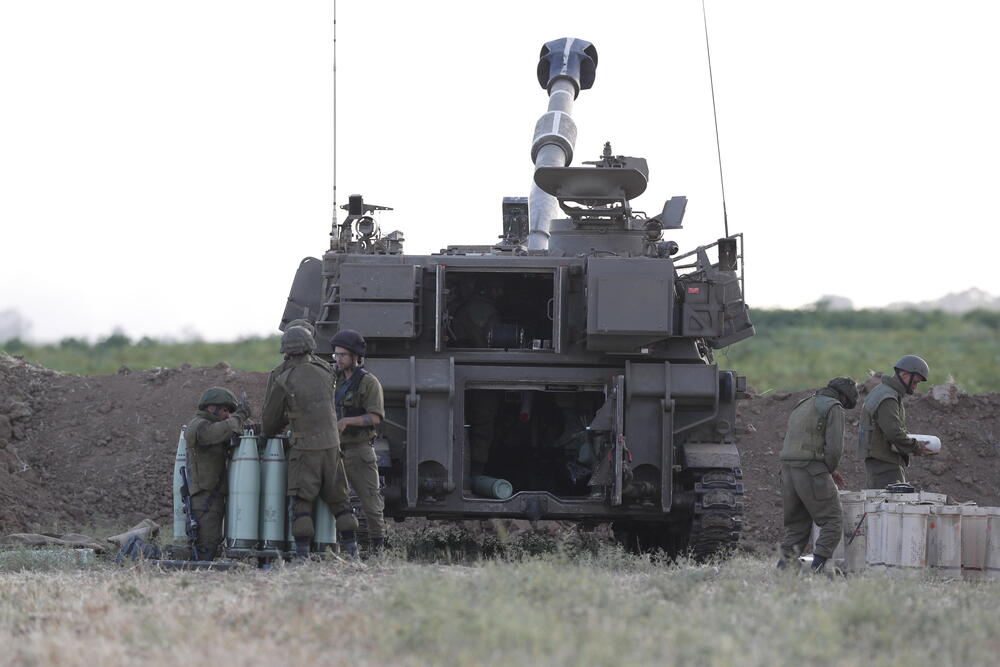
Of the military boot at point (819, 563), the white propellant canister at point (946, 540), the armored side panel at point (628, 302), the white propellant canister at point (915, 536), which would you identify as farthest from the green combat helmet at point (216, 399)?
the white propellant canister at point (946, 540)

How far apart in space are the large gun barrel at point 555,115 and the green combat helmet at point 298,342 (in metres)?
4.57

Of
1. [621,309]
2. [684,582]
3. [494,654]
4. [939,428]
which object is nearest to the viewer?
[494,654]

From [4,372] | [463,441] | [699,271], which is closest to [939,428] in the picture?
[699,271]

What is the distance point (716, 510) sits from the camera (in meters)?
11.3

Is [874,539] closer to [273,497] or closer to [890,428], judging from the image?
[890,428]

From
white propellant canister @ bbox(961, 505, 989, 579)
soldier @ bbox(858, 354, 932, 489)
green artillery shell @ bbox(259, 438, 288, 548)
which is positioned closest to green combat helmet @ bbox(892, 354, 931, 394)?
soldier @ bbox(858, 354, 932, 489)

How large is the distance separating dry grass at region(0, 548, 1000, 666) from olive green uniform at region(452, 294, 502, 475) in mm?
3303

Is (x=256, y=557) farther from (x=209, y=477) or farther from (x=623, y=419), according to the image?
(x=623, y=419)

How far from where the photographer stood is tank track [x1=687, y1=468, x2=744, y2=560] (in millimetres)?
11258

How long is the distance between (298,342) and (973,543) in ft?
16.4

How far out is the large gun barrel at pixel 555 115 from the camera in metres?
14.6

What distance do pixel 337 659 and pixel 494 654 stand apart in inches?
26.7

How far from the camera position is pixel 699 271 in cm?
1185

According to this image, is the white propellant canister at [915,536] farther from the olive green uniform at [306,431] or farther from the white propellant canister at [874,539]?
the olive green uniform at [306,431]
